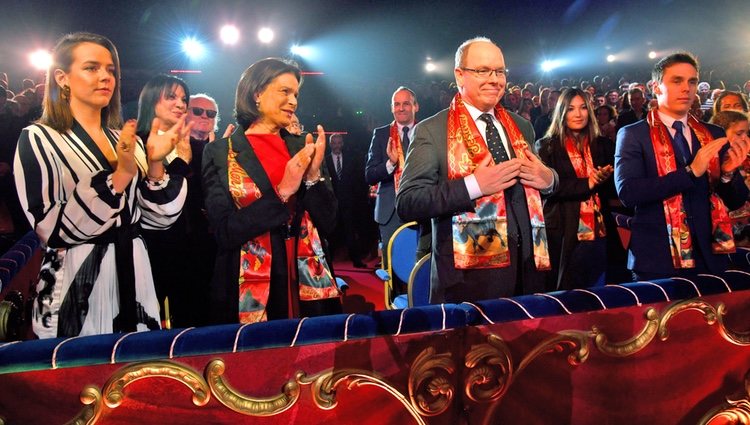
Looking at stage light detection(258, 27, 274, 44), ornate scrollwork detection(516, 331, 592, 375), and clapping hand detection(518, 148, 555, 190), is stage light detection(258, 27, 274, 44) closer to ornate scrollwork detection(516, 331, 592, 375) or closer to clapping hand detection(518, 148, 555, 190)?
clapping hand detection(518, 148, 555, 190)

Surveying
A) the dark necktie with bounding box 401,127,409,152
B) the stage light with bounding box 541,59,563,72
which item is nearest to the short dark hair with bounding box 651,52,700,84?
the dark necktie with bounding box 401,127,409,152

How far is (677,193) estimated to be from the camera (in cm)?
261

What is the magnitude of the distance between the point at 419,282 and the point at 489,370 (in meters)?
1.35

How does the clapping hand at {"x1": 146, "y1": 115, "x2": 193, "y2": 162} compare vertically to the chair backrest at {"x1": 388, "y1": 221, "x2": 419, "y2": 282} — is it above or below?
above

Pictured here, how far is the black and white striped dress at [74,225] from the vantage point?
5.92 ft

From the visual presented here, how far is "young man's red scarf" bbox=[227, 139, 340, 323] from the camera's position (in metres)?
2.10

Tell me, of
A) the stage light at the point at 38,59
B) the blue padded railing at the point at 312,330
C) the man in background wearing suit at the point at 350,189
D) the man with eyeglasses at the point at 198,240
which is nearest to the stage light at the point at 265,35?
the stage light at the point at 38,59

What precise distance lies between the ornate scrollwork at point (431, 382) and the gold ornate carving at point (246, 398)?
13.1 inches

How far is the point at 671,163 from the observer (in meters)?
2.74

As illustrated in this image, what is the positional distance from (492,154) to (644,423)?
1.13 metres

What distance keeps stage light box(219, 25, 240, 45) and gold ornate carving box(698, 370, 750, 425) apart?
11918 millimetres

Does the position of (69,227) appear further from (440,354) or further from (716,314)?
(716,314)

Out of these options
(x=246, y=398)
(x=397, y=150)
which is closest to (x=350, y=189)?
(x=397, y=150)

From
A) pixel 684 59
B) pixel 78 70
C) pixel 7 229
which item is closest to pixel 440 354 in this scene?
pixel 78 70
